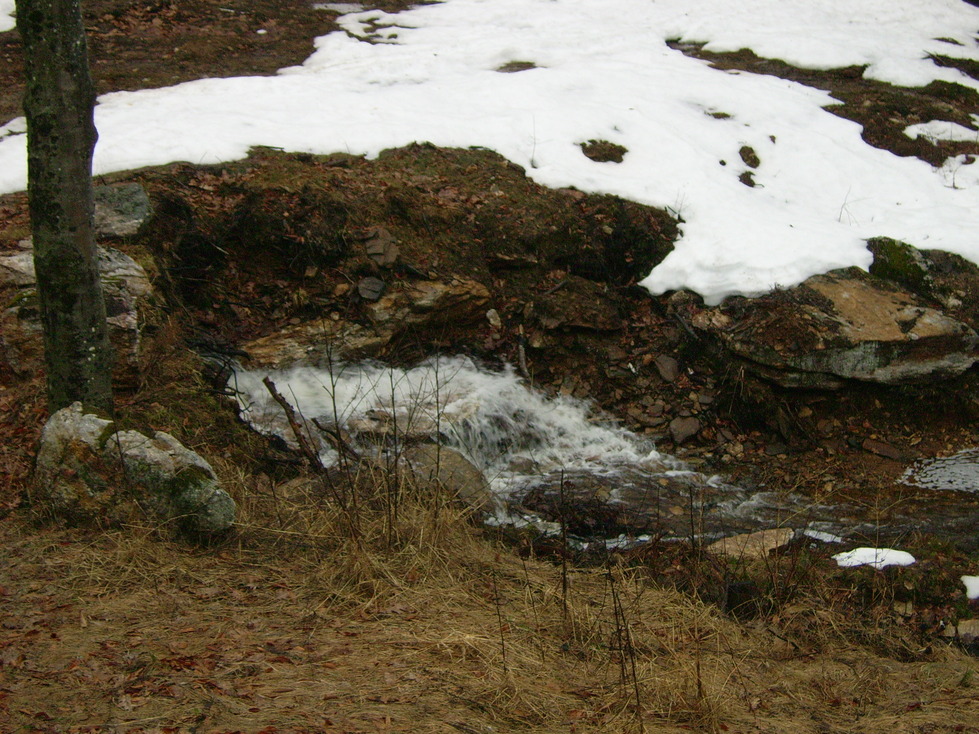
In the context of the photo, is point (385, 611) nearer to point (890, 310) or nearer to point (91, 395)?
point (91, 395)

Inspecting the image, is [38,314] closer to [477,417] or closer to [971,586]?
[477,417]

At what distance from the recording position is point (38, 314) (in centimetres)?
525

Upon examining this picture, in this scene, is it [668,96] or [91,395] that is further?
[668,96]

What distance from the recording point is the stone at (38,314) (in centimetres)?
512

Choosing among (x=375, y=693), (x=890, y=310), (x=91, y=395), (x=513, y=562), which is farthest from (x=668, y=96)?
(x=375, y=693)

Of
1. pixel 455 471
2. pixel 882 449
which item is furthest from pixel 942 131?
pixel 455 471

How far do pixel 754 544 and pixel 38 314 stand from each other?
5.18 metres

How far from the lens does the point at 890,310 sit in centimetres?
689

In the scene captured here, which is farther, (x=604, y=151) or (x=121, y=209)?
(x=604, y=151)

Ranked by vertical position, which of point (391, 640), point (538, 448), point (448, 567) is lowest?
point (538, 448)

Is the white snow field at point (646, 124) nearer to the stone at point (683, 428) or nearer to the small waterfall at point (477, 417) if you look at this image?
the stone at point (683, 428)

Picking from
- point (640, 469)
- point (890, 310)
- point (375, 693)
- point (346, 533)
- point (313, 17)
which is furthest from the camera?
point (313, 17)

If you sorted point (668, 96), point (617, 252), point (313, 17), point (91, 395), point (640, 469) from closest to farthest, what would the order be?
point (91, 395) < point (640, 469) < point (617, 252) < point (668, 96) < point (313, 17)

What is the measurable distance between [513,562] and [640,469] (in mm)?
2127
